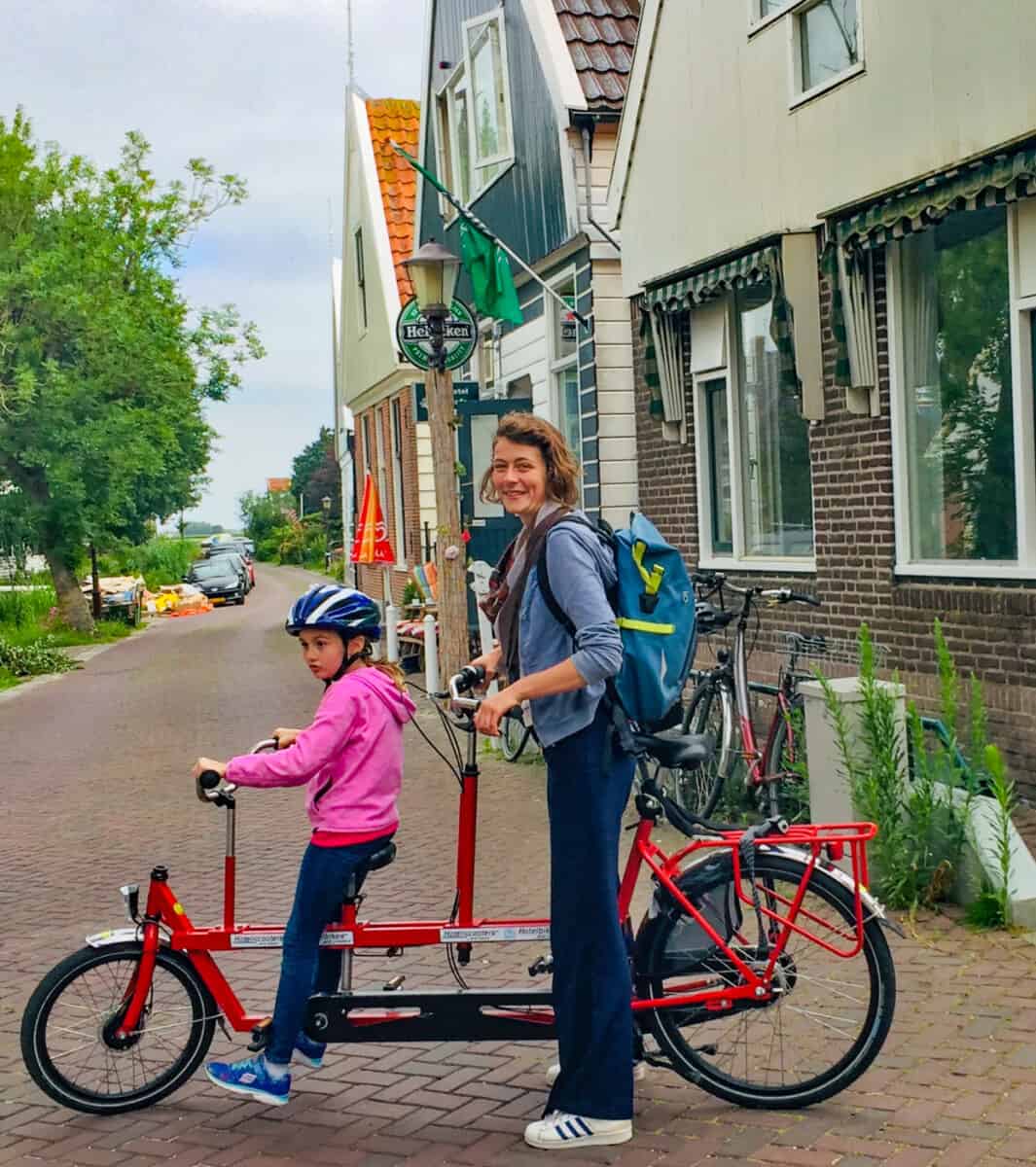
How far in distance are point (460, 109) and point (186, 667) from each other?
965 centimetres

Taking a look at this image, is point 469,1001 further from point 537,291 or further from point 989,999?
point 537,291

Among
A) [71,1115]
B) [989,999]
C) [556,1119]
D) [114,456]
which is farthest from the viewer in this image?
[114,456]

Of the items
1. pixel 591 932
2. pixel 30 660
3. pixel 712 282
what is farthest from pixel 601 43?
pixel 30 660

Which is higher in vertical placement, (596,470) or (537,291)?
(537,291)

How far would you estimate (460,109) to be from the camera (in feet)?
61.6

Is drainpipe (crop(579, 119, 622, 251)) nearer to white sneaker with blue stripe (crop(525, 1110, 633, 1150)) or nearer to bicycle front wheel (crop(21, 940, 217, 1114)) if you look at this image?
bicycle front wheel (crop(21, 940, 217, 1114))

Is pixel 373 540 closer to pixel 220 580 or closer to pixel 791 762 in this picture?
pixel 791 762

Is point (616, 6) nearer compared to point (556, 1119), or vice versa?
point (556, 1119)

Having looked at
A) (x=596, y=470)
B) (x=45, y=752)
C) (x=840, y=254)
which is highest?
(x=840, y=254)

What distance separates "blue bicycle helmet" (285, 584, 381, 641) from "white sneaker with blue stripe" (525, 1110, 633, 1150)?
1434mm

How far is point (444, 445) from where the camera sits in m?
12.8

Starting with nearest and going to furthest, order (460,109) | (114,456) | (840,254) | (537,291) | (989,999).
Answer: (989,999)
(840,254)
(537,291)
(460,109)
(114,456)

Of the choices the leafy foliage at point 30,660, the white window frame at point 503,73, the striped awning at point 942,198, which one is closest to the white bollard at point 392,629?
the white window frame at point 503,73

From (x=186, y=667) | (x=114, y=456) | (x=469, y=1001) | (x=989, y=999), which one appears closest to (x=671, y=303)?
(x=989, y=999)
